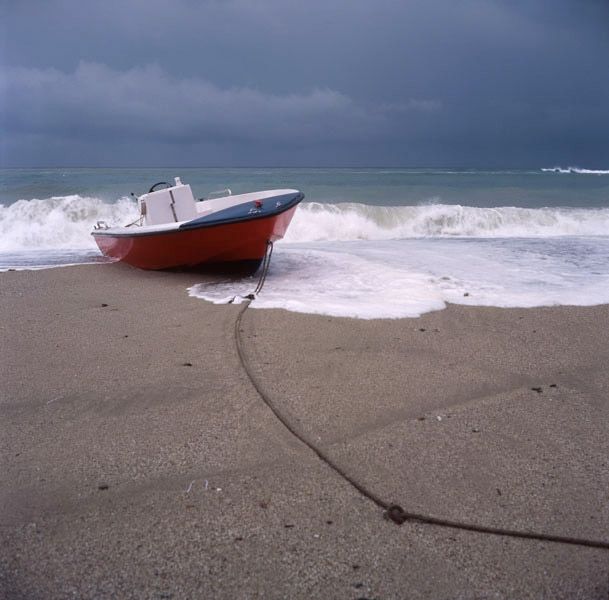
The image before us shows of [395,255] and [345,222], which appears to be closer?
[395,255]

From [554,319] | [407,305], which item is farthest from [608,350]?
[407,305]

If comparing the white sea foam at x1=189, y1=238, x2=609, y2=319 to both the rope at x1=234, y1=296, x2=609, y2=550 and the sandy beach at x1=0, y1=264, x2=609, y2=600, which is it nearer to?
the sandy beach at x1=0, y1=264, x2=609, y2=600

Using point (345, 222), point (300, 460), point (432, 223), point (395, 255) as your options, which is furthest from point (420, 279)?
point (432, 223)

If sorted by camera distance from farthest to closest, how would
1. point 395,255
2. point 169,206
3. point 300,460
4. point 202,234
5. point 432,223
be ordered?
point 432,223
point 395,255
point 169,206
point 202,234
point 300,460

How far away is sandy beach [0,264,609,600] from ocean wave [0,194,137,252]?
769 centimetres

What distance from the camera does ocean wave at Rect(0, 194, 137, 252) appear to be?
11.7 meters

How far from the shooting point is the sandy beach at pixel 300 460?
191 centimetres

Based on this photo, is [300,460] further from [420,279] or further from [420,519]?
[420,279]

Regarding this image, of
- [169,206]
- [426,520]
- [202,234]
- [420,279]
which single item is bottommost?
[420,279]

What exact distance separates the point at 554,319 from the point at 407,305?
1339 millimetres

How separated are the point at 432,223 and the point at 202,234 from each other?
348 inches

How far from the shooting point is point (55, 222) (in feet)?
41.5

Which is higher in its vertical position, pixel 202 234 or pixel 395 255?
pixel 202 234

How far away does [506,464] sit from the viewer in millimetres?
2607
